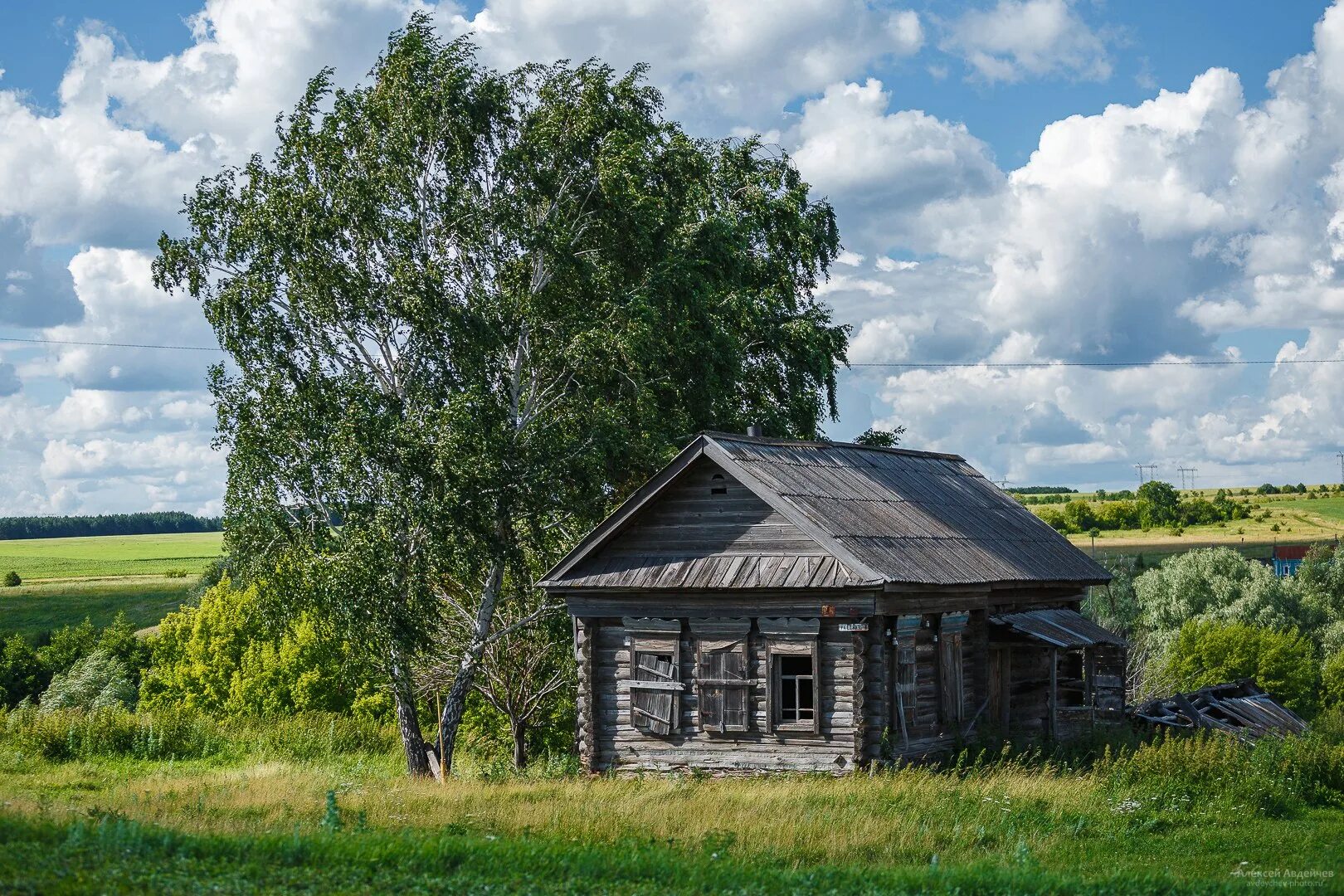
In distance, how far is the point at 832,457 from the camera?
85.1 feet

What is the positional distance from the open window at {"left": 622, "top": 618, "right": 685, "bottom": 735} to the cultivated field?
70617 mm

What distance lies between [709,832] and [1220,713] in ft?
53.1

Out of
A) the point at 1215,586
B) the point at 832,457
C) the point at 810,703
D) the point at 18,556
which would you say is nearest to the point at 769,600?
the point at 810,703

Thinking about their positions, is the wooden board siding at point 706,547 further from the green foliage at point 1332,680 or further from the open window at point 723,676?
the green foliage at point 1332,680

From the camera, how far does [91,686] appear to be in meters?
52.2

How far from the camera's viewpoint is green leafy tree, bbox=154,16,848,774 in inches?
977

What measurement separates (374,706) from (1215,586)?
32.5 meters

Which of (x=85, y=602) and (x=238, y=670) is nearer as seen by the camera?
(x=238, y=670)

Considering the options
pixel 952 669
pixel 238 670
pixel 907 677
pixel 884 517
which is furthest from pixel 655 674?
pixel 238 670

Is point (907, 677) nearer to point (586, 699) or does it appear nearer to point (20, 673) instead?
point (586, 699)

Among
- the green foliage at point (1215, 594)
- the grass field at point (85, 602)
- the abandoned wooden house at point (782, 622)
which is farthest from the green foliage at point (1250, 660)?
the grass field at point (85, 602)

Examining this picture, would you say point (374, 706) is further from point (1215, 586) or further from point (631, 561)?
point (1215, 586)

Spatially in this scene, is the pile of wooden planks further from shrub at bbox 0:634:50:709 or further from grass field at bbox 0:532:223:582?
grass field at bbox 0:532:223:582

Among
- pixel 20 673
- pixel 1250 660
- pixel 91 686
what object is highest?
pixel 1250 660
